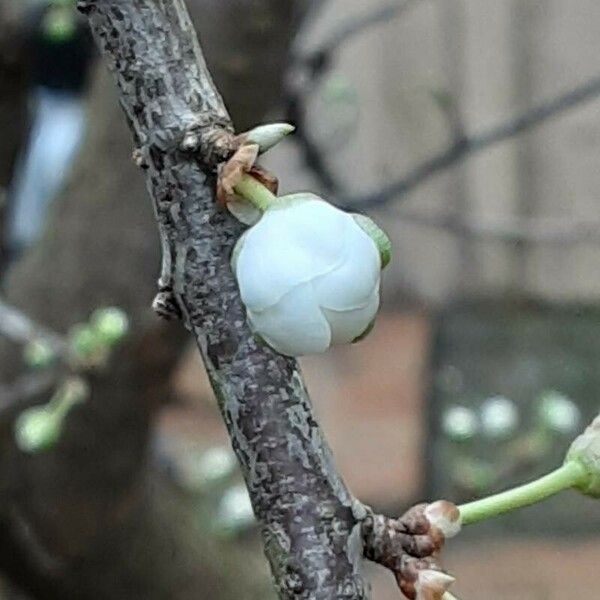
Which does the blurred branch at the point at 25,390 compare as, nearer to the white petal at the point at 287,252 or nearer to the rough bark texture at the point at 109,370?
the rough bark texture at the point at 109,370

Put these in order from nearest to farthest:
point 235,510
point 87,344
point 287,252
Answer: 1. point 287,252
2. point 87,344
3. point 235,510

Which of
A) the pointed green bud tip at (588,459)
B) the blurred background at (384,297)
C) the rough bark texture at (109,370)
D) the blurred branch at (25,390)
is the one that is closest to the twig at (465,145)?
the blurred background at (384,297)

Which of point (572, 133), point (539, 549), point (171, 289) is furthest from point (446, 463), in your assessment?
point (171, 289)

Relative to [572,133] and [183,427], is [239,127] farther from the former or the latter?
[572,133]

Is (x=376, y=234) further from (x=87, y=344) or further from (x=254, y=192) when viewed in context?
(x=87, y=344)

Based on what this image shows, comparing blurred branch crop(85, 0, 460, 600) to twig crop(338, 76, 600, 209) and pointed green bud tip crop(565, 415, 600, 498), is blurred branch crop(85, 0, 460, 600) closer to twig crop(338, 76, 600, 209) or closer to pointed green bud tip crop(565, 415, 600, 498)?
pointed green bud tip crop(565, 415, 600, 498)

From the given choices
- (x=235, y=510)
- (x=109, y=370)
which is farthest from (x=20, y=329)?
(x=235, y=510)

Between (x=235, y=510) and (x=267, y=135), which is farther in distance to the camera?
(x=235, y=510)

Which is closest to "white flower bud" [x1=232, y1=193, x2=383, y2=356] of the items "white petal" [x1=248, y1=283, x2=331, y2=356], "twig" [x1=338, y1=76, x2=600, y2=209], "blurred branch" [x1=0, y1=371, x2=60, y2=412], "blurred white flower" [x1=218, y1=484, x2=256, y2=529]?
"white petal" [x1=248, y1=283, x2=331, y2=356]
